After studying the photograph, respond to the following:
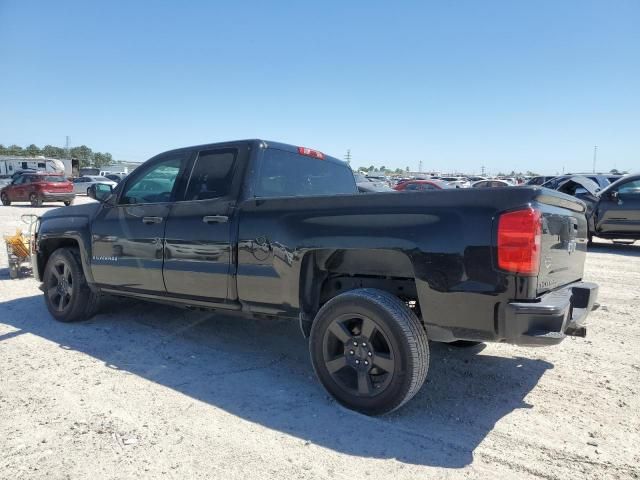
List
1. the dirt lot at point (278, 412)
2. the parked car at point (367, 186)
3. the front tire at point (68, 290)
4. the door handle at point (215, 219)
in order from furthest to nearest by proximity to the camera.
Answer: the parked car at point (367, 186) < the front tire at point (68, 290) < the door handle at point (215, 219) < the dirt lot at point (278, 412)

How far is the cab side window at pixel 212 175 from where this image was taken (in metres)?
4.04

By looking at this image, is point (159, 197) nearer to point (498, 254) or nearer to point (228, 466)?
point (228, 466)

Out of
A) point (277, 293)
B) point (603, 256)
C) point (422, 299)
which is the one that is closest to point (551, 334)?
point (422, 299)

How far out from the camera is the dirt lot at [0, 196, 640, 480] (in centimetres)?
258

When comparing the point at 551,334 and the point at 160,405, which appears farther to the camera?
the point at 160,405

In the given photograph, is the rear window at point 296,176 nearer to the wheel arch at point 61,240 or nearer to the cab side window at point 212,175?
the cab side window at point 212,175

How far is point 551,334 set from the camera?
2.69 meters

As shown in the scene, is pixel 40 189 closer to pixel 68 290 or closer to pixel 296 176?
pixel 68 290

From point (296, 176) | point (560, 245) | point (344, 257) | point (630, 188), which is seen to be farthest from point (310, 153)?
point (630, 188)

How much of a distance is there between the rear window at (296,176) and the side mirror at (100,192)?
193cm

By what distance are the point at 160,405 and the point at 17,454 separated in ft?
2.79

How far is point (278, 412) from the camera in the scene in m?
3.17

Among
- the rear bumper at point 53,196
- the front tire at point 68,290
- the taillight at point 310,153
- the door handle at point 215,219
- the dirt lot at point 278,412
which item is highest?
the taillight at point 310,153

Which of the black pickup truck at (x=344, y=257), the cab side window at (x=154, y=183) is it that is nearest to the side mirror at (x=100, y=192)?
the black pickup truck at (x=344, y=257)
